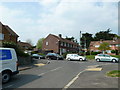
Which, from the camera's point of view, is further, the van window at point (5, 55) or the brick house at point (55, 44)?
the brick house at point (55, 44)

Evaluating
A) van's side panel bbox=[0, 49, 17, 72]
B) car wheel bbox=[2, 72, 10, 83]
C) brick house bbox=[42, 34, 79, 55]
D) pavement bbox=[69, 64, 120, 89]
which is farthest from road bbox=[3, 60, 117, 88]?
brick house bbox=[42, 34, 79, 55]

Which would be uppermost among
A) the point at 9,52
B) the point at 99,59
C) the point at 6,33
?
the point at 6,33

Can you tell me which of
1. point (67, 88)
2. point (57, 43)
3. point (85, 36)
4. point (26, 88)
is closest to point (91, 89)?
point (67, 88)

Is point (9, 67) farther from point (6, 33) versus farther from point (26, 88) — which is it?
point (6, 33)

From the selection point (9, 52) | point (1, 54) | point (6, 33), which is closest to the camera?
point (1, 54)

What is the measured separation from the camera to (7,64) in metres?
8.80

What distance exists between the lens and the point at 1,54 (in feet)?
28.1

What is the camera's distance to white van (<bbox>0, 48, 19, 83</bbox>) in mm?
8518

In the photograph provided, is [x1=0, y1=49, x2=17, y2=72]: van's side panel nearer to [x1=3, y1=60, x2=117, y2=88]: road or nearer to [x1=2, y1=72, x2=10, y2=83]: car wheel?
[x1=2, y1=72, x2=10, y2=83]: car wheel

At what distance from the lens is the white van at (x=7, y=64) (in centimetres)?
852

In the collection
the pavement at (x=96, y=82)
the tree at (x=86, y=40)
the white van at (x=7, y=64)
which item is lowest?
the pavement at (x=96, y=82)

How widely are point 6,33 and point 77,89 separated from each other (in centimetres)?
2757

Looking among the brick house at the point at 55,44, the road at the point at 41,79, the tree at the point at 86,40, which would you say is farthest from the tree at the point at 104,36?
the road at the point at 41,79

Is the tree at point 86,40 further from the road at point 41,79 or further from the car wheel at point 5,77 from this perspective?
the car wheel at point 5,77
